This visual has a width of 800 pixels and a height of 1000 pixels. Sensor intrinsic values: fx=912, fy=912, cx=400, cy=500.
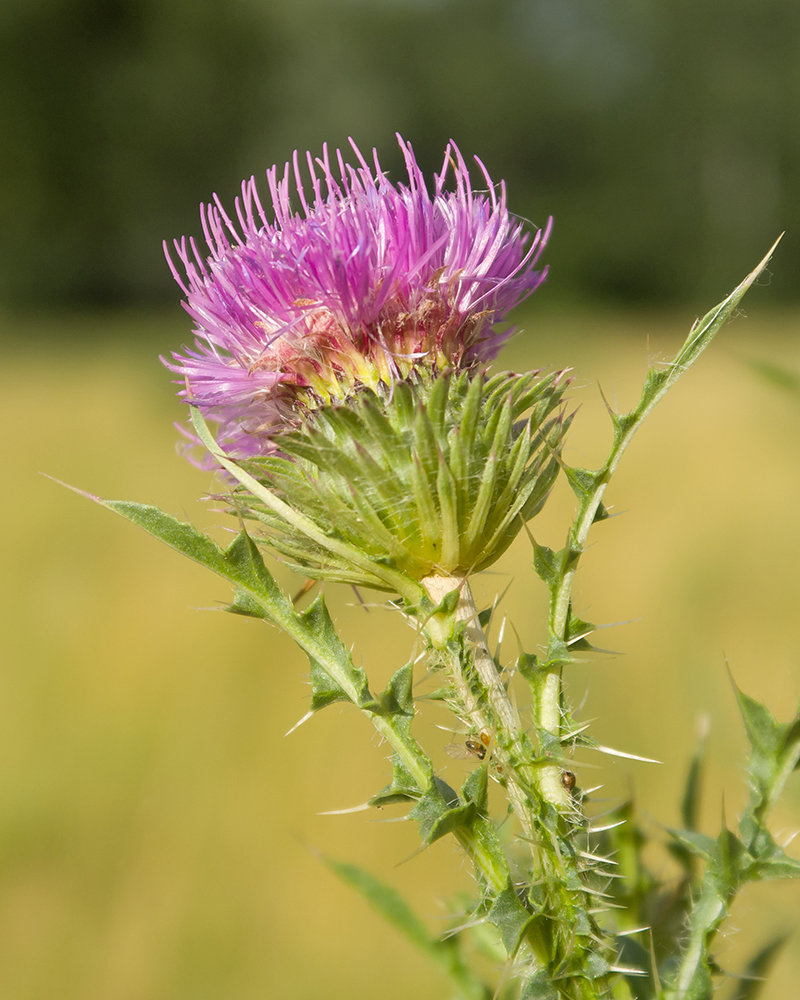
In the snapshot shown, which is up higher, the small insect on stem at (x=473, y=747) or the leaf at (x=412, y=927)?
the small insect on stem at (x=473, y=747)

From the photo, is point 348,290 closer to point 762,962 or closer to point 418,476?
point 418,476

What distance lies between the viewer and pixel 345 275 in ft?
4.14

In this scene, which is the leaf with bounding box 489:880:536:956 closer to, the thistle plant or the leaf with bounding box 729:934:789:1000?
the thistle plant

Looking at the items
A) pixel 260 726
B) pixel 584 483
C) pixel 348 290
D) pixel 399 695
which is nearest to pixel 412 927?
pixel 399 695

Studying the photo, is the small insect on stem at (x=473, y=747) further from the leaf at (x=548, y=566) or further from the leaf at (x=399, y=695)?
the leaf at (x=548, y=566)

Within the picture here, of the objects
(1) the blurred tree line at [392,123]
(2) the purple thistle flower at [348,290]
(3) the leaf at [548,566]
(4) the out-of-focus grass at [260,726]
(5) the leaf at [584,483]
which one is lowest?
(4) the out-of-focus grass at [260,726]

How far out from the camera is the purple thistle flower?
1.28 meters

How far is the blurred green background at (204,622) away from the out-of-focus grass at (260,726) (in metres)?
0.02

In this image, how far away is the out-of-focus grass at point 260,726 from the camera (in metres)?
4.32

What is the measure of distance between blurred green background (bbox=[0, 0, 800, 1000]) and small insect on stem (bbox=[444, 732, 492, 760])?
0.15m

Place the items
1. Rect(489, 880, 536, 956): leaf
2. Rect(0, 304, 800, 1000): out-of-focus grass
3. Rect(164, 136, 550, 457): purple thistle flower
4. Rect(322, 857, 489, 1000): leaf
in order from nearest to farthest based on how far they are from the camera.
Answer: Rect(489, 880, 536, 956): leaf → Rect(164, 136, 550, 457): purple thistle flower → Rect(322, 857, 489, 1000): leaf → Rect(0, 304, 800, 1000): out-of-focus grass

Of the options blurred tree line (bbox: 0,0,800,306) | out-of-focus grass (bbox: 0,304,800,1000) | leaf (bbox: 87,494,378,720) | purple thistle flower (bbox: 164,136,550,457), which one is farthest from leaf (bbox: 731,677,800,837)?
blurred tree line (bbox: 0,0,800,306)

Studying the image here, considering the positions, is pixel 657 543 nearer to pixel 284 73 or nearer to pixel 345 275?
pixel 345 275

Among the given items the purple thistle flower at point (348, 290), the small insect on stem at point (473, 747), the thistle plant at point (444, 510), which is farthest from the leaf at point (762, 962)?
the purple thistle flower at point (348, 290)
